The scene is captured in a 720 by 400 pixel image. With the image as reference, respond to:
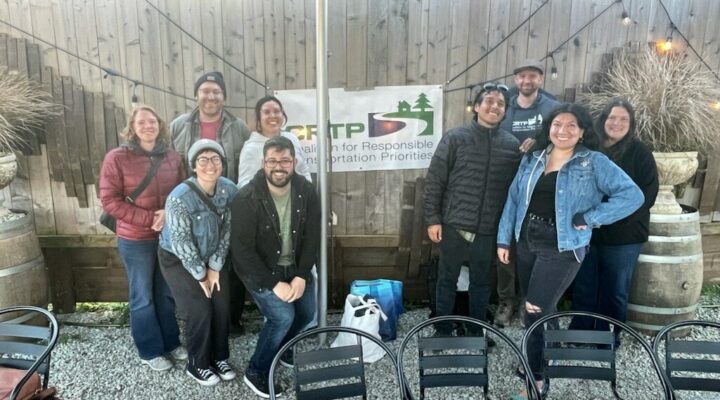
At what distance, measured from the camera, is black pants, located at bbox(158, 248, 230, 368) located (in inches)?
106

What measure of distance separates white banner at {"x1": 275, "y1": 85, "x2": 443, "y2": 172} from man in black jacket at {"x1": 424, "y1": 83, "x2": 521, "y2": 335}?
58 cm

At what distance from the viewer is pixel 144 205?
286cm

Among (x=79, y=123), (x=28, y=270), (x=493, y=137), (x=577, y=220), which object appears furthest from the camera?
(x=79, y=123)

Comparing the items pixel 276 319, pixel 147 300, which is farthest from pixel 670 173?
pixel 147 300

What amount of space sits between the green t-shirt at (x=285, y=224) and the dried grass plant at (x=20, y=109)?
1896 mm

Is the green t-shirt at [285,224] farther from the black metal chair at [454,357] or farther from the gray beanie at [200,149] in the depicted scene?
the black metal chair at [454,357]

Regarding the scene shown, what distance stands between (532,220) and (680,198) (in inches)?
75.8

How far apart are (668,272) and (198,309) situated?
2919 mm

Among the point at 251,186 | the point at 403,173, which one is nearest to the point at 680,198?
the point at 403,173

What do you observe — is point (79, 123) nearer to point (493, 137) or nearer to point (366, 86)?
point (366, 86)

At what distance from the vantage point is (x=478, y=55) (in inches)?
138

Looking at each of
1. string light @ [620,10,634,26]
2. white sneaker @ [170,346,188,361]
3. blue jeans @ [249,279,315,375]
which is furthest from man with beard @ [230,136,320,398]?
string light @ [620,10,634,26]

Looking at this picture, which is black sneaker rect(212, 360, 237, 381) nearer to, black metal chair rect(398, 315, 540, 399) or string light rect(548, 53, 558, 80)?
black metal chair rect(398, 315, 540, 399)

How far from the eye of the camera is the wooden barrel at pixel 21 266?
306 cm
